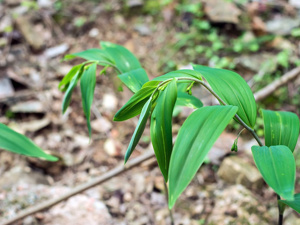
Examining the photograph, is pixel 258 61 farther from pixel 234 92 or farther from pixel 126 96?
pixel 234 92

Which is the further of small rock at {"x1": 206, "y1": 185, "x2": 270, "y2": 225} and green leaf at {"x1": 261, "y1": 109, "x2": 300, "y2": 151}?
small rock at {"x1": 206, "y1": 185, "x2": 270, "y2": 225}

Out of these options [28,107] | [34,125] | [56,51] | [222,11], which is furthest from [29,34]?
[222,11]

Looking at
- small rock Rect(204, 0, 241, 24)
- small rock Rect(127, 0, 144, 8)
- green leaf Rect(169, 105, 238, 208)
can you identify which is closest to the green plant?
green leaf Rect(169, 105, 238, 208)

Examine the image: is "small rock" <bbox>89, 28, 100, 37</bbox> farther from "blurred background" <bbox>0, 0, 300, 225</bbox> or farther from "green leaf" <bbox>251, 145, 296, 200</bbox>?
"green leaf" <bbox>251, 145, 296, 200</bbox>

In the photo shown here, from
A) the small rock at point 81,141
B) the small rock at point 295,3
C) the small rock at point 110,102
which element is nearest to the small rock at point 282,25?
the small rock at point 295,3

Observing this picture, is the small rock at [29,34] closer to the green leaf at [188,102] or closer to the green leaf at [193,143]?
the green leaf at [188,102]

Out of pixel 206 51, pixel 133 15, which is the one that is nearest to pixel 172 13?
pixel 133 15

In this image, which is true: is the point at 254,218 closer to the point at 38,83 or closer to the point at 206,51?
the point at 206,51

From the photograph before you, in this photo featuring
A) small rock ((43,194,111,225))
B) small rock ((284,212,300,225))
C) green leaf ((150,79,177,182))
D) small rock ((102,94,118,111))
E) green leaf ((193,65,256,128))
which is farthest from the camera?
small rock ((102,94,118,111))
